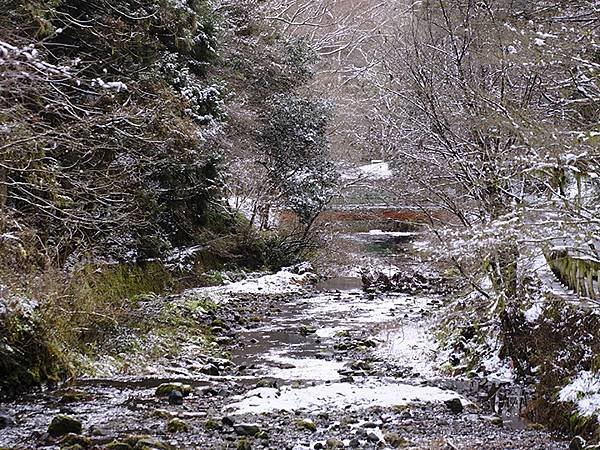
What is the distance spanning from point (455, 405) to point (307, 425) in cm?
179

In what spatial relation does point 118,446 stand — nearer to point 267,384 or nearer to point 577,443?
point 267,384

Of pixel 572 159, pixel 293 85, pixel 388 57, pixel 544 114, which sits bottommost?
pixel 572 159

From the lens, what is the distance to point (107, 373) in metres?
7.97

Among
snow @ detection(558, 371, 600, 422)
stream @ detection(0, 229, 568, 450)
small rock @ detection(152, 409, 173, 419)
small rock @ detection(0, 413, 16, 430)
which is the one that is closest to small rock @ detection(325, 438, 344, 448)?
stream @ detection(0, 229, 568, 450)

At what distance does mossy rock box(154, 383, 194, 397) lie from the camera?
7020 millimetres

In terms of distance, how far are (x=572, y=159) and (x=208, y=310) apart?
893 cm

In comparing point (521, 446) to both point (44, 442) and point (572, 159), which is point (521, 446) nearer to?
point (572, 159)

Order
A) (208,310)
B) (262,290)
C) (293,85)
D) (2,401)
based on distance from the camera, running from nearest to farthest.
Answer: (2,401)
(208,310)
(262,290)
(293,85)

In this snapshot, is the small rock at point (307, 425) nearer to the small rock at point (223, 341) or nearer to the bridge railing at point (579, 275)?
the bridge railing at point (579, 275)

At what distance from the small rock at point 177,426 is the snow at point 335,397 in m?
0.78

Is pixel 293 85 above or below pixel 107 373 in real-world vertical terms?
above

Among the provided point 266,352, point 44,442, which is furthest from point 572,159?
→ point 266,352

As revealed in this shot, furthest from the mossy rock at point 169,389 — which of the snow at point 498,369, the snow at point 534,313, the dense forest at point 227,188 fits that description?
the snow at point 534,313

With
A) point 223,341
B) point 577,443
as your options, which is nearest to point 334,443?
point 577,443
